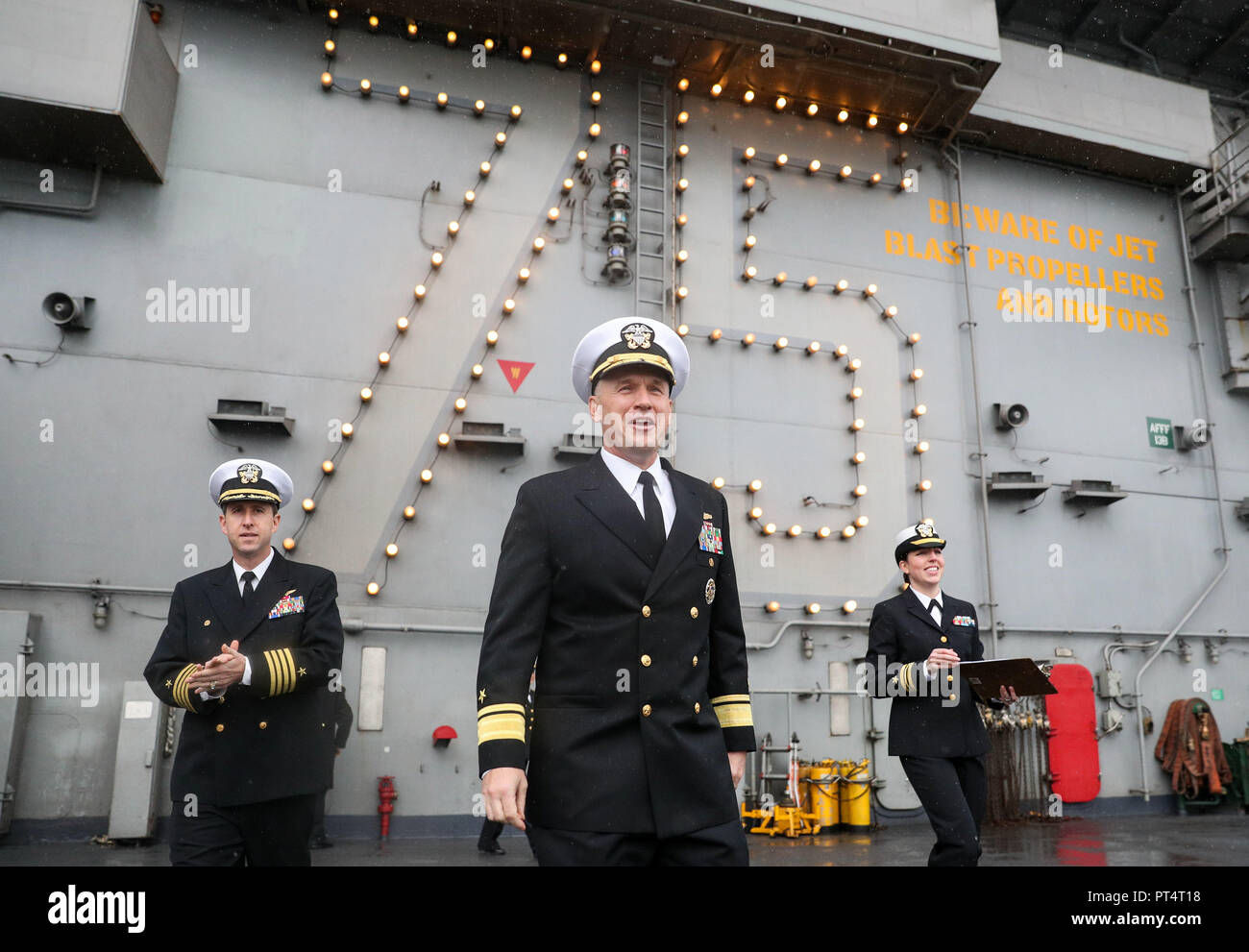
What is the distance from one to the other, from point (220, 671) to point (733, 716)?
1698mm

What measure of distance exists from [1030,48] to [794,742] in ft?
28.2

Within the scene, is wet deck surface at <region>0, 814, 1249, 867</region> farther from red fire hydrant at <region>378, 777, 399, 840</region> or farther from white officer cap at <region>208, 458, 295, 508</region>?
white officer cap at <region>208, 458, 295, 508</region>

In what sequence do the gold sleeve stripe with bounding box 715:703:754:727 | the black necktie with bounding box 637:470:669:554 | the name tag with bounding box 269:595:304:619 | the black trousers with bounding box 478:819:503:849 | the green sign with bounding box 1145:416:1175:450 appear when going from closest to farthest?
the black necktie with bounding box 637:470:669:554 → the gold sleeve stripe with bounding box 715:703:754:727 → the name tag with bounding box 269:595:304:619 → the black trousers with bounding box 478:819:503:849 → the green sign with bounding box 1145:416:1175:450

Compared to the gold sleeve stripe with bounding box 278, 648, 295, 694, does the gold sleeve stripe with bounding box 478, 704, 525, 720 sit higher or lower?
lower

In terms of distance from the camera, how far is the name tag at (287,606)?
324 centimetres

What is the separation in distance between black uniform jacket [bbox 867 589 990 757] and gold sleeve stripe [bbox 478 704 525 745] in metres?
2.52

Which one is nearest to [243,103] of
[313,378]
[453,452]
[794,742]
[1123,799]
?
[313,378]

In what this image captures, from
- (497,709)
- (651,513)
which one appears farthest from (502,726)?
(651,513)

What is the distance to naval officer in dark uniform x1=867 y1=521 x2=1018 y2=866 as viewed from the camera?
388cm

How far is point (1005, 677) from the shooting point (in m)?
3.86

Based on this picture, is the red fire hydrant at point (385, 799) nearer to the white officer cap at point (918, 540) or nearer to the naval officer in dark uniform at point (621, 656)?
the white officer cap at point (918, 540)

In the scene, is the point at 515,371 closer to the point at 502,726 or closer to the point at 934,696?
the point at 934,696

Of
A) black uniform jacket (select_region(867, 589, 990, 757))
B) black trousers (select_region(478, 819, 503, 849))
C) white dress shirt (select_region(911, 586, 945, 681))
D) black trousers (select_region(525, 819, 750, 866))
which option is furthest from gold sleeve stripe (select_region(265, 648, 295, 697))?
black trousers (select_region(478, 819, 503, 849))

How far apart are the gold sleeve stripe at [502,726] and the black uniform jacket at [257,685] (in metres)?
1.34
